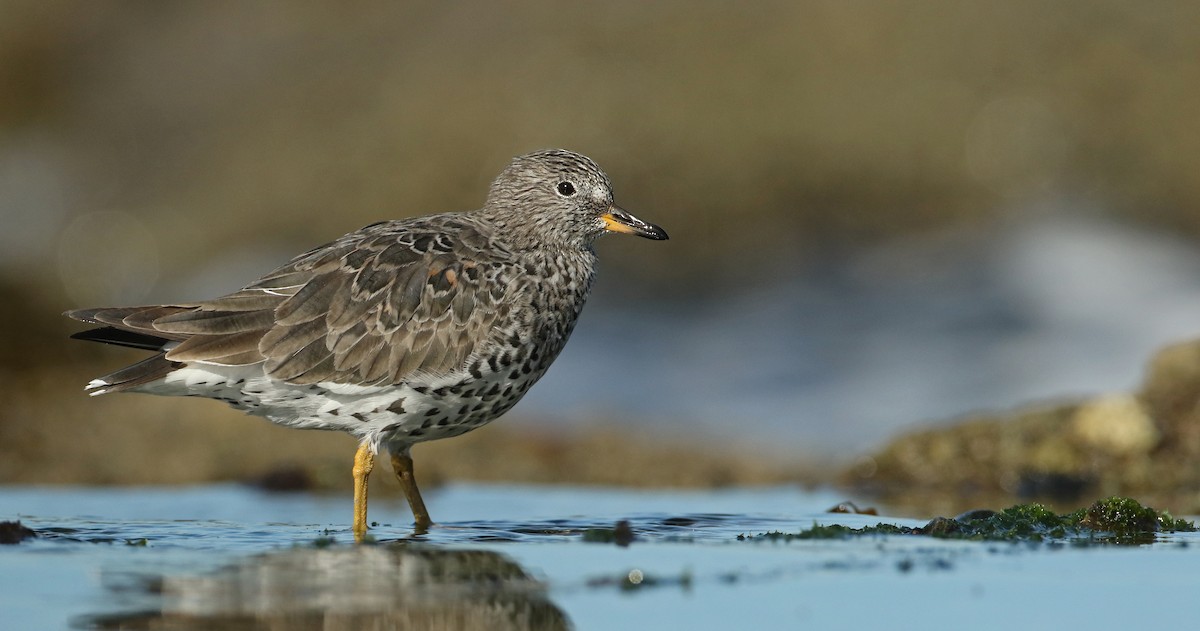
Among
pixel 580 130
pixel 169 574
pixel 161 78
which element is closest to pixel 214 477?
pixel 169 574

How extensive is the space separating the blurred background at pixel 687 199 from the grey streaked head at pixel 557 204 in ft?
8.82

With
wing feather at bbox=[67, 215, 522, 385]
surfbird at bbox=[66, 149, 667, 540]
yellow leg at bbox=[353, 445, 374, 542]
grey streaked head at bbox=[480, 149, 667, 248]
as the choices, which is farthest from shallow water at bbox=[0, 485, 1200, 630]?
grey streaked head at bbox=[480, 149, 667, 248]

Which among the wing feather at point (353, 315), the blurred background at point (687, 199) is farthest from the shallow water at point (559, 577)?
the blurred background at point (687, 199)

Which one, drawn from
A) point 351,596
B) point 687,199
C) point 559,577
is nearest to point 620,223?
point 559,577

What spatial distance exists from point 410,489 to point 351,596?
2.81 meters

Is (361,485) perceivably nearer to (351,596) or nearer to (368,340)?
(368,340)

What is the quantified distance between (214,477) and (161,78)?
45.9 ft

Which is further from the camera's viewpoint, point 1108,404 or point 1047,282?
point 1047,282

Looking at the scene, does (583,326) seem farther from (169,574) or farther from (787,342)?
(169,574)

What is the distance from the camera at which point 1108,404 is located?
1008 cm

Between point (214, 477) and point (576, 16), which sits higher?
point (576, 16)

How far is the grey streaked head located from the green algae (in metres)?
2.45

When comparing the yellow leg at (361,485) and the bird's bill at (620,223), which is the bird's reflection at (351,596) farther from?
the bird's bill at (620,223)

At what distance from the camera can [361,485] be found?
7930mm
